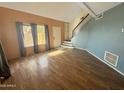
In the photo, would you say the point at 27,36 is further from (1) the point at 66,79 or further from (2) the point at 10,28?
(1) the point at 66,79

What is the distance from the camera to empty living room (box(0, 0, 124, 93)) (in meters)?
2.53

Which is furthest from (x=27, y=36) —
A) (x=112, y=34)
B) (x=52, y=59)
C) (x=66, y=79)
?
(x=112, y=34)

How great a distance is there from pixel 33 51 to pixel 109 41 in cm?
409

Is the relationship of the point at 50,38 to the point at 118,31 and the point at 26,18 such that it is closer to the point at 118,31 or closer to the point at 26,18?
the point at 26,18

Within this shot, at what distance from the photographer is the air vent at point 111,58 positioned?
3.19 m

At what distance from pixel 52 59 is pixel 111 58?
251cm

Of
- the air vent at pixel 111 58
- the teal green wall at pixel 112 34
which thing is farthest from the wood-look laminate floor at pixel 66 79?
the teal green wall at pixel 112 34

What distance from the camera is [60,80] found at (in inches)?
103

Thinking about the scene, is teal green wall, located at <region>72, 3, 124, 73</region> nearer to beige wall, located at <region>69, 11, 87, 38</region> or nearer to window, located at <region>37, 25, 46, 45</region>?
window, located at <region>37, 25, 46, 45</region>

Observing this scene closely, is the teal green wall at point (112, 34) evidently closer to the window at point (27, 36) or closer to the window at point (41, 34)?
the window at point (41, 34)

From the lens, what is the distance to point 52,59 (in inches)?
176

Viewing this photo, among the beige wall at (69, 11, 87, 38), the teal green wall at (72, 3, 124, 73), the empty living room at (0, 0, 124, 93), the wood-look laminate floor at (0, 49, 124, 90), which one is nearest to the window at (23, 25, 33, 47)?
the empty living room at (0, 0, 124, 93)

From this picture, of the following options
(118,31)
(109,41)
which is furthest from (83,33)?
(118,31)

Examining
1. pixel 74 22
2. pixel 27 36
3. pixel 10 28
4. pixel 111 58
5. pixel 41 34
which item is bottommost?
pixel 111 58
